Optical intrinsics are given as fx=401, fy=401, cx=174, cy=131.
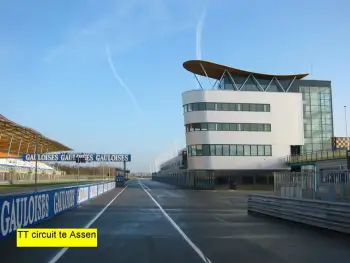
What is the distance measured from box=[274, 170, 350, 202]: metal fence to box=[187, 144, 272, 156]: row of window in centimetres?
3654

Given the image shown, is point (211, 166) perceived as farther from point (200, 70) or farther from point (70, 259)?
point (70, 259)

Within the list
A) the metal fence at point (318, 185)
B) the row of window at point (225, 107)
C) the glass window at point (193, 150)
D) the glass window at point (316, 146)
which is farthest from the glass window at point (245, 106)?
the metal fence at point (318, 185)

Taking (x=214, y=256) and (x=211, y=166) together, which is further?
(x=211, y=166)

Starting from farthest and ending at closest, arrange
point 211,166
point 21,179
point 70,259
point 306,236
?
point 21,179, point 211,166, point 306,236, point 70,259

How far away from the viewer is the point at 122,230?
534 inches

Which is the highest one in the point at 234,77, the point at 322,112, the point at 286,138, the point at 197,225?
the point at 234,77

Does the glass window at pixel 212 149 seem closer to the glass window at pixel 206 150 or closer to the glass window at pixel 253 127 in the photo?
the glass window at pixel 206 150

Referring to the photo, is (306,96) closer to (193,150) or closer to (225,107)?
(225,107)

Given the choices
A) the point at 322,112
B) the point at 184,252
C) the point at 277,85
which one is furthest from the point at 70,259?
the point at 322,112

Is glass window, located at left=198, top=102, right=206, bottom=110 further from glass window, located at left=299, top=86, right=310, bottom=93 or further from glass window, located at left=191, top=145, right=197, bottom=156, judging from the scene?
glass window, located at left=299, top=86, right=310, bottom=93

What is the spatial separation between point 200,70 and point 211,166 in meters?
17.0
